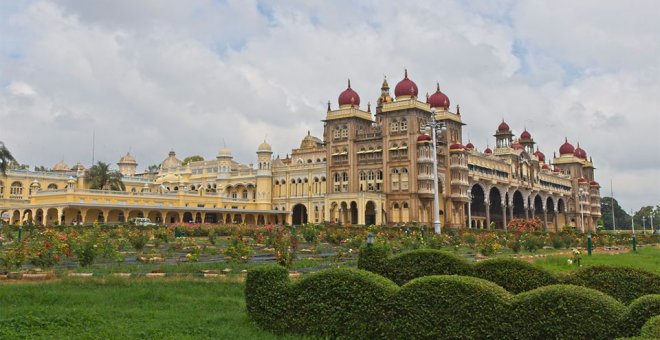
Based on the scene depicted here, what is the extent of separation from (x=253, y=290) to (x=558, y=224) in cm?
9614

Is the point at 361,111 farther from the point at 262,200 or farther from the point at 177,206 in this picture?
the point at 177,206

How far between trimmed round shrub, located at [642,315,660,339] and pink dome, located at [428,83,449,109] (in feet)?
220

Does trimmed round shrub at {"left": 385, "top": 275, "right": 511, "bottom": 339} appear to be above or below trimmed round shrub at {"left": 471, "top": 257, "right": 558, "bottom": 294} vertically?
below

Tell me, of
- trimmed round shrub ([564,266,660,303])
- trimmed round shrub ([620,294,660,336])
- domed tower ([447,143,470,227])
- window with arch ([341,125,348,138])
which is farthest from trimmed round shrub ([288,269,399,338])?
window with arch ([341,125,348,138])

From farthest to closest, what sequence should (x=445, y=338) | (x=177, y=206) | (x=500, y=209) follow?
(x=500, y=209), (x=177, y=206), (x=445, y=338)

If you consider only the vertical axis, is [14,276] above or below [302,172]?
below

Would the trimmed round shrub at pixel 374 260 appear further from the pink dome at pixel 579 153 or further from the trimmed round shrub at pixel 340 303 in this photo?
the pink dome at pixel 579 153

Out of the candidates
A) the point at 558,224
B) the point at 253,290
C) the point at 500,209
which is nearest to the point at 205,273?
the point at 253,290

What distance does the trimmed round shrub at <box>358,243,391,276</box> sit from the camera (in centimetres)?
1221

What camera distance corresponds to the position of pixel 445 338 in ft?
29.0

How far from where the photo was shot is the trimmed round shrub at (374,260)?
1221 centimetres

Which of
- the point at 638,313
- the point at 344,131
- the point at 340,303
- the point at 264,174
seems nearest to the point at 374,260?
the point at 340,303

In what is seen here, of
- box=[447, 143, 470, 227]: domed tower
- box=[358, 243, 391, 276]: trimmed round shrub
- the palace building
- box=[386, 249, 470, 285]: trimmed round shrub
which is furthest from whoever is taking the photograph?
box=[447, 143, 470, 227]: domed tower

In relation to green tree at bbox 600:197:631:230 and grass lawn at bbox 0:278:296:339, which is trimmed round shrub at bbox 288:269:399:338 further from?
green tree at bbox 600:197:631:230
